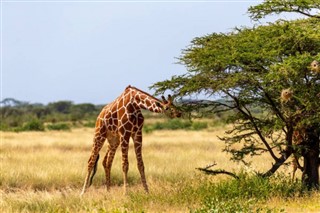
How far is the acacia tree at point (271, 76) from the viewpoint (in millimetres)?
12422

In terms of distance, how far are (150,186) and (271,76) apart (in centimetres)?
459

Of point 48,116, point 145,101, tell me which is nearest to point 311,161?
point 145,101

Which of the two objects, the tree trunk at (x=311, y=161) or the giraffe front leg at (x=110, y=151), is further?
the giraffe front leg at (x=110, y=151)

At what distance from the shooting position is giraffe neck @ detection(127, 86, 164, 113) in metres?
13.1

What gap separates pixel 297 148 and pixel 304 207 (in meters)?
2.52

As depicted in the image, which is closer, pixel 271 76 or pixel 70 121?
pixel 271 76

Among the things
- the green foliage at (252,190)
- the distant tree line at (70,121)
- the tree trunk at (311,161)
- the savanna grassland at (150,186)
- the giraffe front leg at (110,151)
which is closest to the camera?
the savanna grassland at (150,186)

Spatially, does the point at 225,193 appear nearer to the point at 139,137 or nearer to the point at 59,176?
the point at 139,137

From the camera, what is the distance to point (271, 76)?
469 inches

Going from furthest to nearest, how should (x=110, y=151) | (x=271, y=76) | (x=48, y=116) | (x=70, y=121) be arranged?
(x=48, y=116) < (x=70, y=121) < (x=110, y=151) < (x=271, y=76)

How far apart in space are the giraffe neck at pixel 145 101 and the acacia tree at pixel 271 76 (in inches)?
30.8

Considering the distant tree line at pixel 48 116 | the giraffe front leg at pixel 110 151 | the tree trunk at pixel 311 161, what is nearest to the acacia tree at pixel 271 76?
the tree trunk at pixel 311 161

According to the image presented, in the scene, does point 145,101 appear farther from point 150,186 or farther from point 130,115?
point 150,186

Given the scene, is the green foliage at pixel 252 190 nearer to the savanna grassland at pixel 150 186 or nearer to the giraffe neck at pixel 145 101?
the savanna grassland at pixel 150 186
